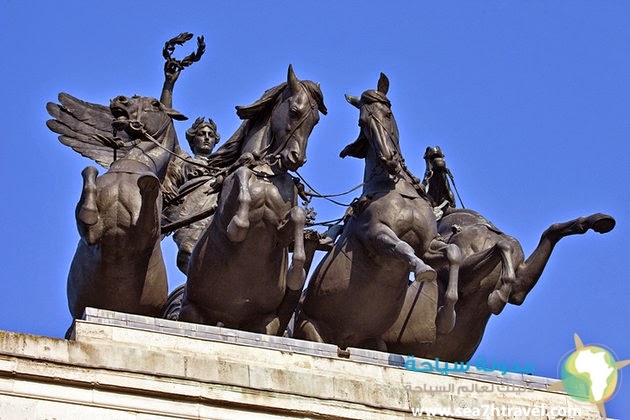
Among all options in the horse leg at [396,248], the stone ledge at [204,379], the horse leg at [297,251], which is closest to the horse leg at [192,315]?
the horse leg at [297,251]

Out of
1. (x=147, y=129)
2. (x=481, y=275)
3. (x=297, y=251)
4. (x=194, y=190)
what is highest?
(x=194, y=190)

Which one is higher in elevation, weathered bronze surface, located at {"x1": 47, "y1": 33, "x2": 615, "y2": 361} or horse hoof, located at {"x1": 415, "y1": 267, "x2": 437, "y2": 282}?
weathered bronze surface, located at {"x1": 47, "y1": 33, "x2": 615, "y2": 361}

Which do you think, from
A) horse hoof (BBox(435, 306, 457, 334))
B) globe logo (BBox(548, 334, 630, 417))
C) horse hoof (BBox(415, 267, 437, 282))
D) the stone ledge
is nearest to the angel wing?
the stone ledge

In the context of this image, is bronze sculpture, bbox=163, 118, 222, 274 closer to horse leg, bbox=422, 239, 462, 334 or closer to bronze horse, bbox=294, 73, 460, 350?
bronze horse, bbox=294, 73, 460, 350

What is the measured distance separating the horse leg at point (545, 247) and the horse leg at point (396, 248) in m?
1.82

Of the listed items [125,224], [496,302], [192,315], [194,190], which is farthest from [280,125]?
[496,302]

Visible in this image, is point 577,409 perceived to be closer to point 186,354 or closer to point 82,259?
point 186,354

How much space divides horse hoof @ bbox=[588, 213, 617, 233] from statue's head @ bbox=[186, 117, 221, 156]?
5554 mm

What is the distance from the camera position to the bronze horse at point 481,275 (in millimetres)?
20641

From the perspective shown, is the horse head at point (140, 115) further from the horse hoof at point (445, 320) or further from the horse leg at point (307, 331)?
the horse hoof at point (445, 320)

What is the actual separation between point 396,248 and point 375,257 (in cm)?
44

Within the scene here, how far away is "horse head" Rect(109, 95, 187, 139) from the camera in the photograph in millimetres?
20625

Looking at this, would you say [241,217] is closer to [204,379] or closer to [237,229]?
[237,229]

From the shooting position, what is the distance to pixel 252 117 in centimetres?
2064
